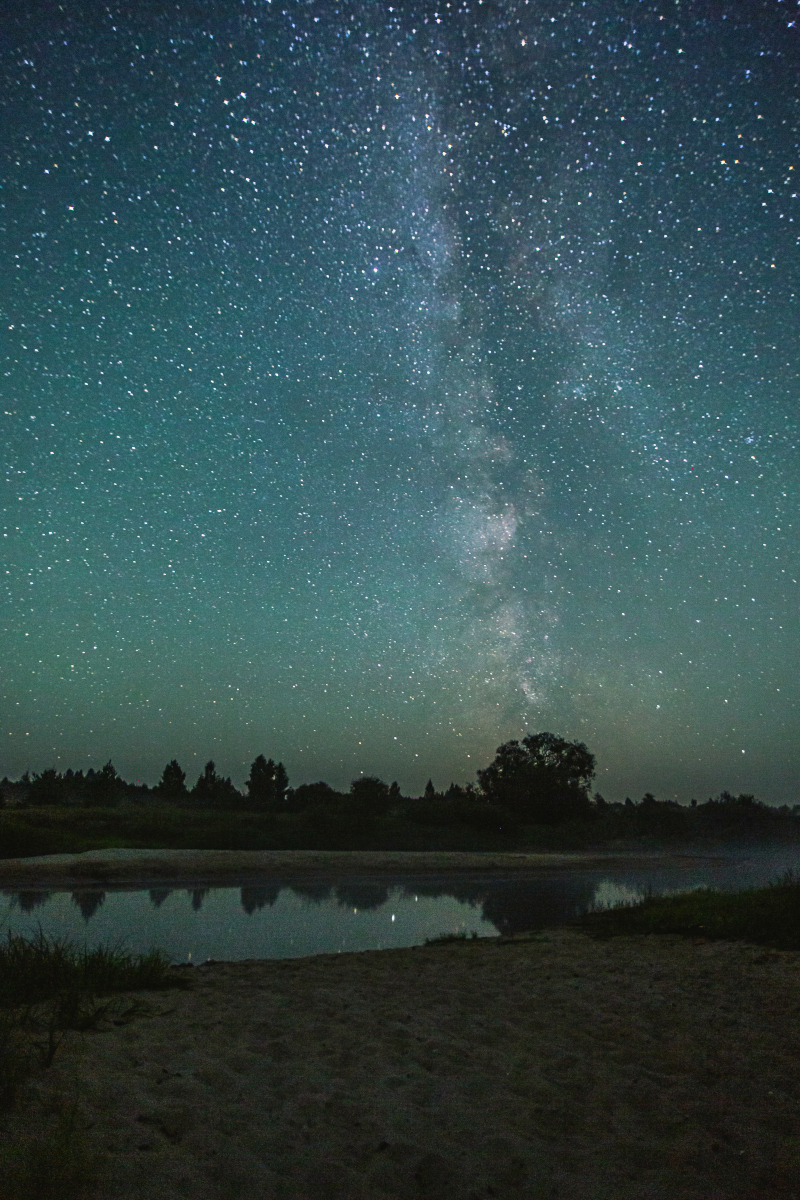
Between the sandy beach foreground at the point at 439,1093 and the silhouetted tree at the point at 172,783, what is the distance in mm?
74004

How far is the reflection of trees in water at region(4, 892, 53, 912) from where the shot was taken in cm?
1765

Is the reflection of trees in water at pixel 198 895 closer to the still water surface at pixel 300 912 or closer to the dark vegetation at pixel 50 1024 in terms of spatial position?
the still water surface at pixel 300 912

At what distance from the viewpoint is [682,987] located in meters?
8.96

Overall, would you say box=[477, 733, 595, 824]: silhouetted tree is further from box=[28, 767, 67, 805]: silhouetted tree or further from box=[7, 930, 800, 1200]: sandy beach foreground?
box=[7, 930, 800, 1200]: sandy beach foreground

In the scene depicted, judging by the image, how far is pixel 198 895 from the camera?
21.9 meters

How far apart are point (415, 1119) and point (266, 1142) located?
101cm

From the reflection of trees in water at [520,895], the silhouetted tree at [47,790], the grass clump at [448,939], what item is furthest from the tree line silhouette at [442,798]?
the grass clump at [448,939]

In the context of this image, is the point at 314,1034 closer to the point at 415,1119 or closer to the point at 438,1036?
the point at 438,1036

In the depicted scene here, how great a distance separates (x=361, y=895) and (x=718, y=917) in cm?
1230

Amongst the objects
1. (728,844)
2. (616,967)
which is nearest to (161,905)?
(616,967)

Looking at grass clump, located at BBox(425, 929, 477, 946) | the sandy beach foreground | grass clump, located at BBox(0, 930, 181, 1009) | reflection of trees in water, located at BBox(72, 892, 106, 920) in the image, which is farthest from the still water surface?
the sandy beach foreground

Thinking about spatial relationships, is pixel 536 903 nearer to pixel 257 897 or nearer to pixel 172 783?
pixel 257 897

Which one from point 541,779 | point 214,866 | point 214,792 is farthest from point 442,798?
point 214,866

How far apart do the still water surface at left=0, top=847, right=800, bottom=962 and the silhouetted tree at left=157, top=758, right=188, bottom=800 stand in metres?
55.4
